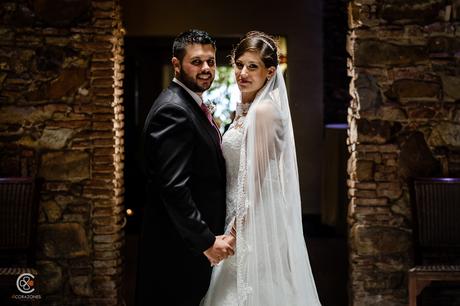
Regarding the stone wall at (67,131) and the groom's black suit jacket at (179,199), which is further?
the stone wall at (67,131)

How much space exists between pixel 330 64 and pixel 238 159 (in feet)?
16.4

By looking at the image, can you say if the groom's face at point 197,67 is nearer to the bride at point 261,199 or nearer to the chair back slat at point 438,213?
the bride at point 261,199

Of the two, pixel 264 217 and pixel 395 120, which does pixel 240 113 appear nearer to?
pixel 264 217

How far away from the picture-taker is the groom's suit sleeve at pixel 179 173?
2.85m

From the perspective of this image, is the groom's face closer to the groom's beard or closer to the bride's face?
the groom's beard

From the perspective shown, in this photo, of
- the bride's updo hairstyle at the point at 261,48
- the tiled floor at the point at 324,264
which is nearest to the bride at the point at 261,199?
the bride's updo hairstyle at the point at 261,48

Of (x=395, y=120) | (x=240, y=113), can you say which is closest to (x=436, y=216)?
(x=395, y=120)

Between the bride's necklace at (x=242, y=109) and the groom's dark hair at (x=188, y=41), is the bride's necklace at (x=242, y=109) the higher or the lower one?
the lower one

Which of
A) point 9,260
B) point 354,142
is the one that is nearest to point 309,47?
point 354,142

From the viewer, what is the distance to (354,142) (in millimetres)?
4426

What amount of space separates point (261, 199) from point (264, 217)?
82 millimetres

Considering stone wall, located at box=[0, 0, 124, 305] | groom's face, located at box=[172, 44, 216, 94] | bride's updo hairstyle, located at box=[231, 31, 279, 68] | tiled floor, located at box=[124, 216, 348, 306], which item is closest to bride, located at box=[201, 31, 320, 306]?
bride's updo hairstyle, located at box=[231, 31, 279, 68]

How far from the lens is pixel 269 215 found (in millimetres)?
2986

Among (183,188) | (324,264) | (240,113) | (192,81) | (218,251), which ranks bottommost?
(324,264)
